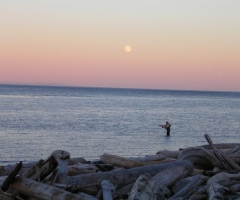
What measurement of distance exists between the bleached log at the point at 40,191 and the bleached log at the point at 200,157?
162 inches

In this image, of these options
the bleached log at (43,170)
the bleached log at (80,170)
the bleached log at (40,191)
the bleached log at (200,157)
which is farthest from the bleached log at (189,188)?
the bleached log at (80,170)

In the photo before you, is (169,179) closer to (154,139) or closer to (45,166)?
(45,166)

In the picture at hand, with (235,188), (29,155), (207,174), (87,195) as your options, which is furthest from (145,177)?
(29,155)

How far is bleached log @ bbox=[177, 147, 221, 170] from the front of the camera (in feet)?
34.4

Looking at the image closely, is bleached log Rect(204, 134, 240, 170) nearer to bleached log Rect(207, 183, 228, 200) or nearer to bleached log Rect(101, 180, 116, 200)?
bleached log Rect(207, 183, 228, 200)

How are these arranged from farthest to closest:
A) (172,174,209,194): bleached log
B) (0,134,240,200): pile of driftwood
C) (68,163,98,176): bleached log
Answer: (68,163,98,176): bleached log < (172,174,209,194): bleached log < (0,134,240,200): pile of driftwood

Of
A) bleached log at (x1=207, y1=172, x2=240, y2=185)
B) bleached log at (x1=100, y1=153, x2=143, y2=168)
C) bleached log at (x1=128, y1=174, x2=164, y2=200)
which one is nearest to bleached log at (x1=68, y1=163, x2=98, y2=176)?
bleached log at (x1=100, y1=153, x2=143, y2=168)

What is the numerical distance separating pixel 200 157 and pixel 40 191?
4741 millimetres

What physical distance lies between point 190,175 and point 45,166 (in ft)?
10.6

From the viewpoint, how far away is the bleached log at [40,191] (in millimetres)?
6707

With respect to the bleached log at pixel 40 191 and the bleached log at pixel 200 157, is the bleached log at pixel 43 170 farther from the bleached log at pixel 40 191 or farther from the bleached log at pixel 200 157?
the bleached log at pixel 200 157

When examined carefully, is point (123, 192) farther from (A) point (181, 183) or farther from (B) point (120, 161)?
(B) point (120, 161)

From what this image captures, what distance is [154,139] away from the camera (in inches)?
1582

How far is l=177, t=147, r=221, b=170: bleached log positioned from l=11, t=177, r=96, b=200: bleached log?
→ 4.11m
